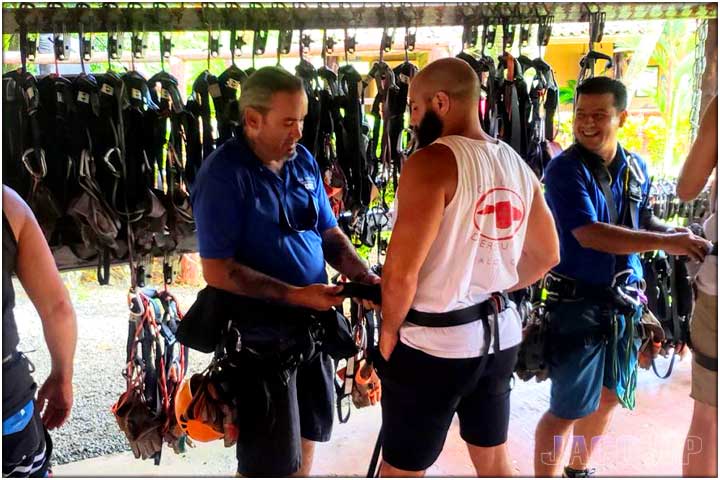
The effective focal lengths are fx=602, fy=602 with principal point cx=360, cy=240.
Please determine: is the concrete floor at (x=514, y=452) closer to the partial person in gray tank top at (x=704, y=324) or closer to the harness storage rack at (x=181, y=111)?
the partial person in gray tank top at (x=704, y=324)

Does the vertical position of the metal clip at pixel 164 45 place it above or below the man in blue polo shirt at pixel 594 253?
above

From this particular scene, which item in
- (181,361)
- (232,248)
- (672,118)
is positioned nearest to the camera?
(232,248)

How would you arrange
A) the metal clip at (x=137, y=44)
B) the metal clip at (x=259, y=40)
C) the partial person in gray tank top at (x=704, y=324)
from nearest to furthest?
the partial person in gray tank top at (x=704, y=324) < the metal clip at (x=137, y=44) < the metal clip at (x=259, y=40)

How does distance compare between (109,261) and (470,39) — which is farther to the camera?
(470,39)

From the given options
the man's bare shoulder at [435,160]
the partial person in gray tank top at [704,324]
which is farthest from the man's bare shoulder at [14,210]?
the partial person in gray tank top at [704,324]

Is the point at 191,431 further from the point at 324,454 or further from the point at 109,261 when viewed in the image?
the point at 324,454

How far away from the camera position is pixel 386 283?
1.72m

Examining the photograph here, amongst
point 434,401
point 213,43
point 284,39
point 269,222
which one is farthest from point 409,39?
point 434,401

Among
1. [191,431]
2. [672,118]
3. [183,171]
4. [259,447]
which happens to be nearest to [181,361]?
[191,431]

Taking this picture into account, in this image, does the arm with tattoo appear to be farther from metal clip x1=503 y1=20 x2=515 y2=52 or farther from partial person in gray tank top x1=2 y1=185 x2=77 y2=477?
metal clip x1=503 y1=20 x2=515 y2=52

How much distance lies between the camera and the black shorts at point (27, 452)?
1.52 metres

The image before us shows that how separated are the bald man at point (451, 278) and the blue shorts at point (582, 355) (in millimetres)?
624

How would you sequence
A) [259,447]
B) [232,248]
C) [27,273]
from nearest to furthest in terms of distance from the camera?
[27,273] < [232,248] < [259,447]

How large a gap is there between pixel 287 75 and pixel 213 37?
0.49 metres
